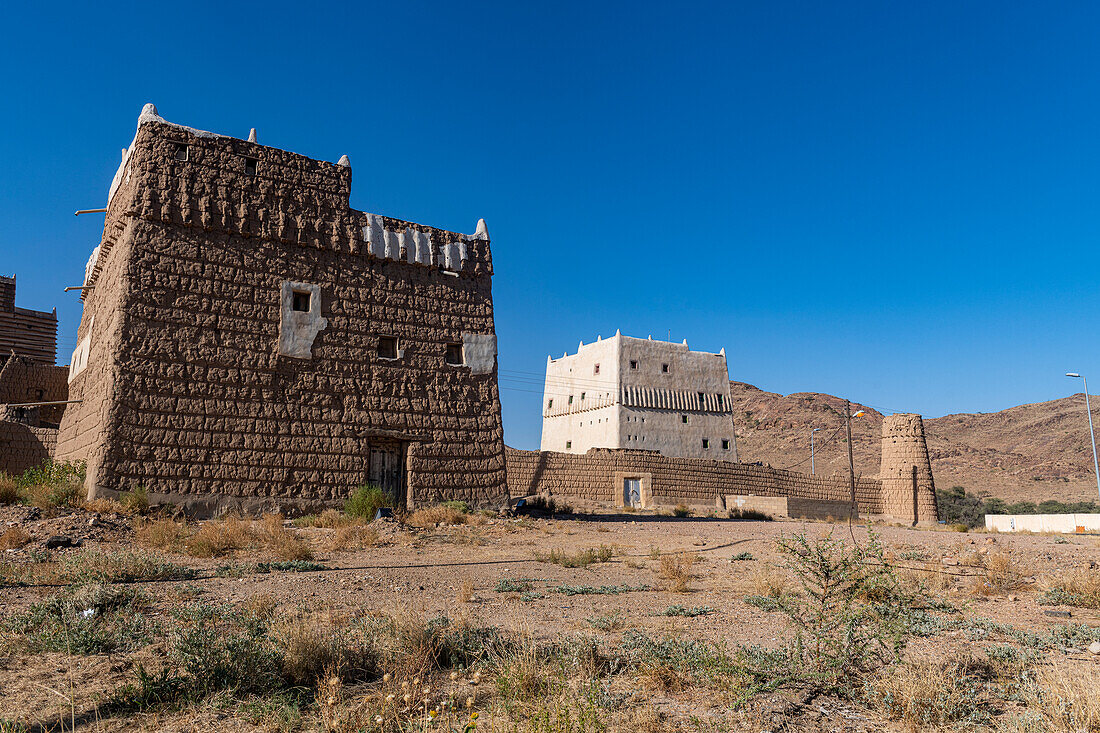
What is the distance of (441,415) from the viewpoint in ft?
52.1

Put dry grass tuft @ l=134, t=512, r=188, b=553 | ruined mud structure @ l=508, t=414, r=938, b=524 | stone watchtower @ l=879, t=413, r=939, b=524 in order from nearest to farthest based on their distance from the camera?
dry grass tuft @ l=134, t=512, r=188, b=553
ruined mud structure @ l=508, t=414, r=938, b=524
stone watchtower @ l=879, t=413, r=939, b=524


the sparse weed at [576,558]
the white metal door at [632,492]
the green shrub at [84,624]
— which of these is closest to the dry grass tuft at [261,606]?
the green shrub at [84,624]

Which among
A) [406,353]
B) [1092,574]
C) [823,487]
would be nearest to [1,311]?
[406,353]

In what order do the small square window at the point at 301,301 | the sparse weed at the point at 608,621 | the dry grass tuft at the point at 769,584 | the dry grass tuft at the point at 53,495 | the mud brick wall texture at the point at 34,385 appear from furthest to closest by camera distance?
the mud brick wall texture at the point at 34,385 → the small square window at the point at 301,301 → the dry grass tuft at the point at 53,495 → the dry grass tuft at the point at 769,584 → the sparse weed at the point at 608,621

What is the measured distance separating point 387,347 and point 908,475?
1037 inches

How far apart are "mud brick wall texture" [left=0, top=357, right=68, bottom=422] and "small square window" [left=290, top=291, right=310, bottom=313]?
1097 centimetres

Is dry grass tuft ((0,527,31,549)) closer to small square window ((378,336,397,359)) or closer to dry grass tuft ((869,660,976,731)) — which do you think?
small square window ((378,336,397,359))

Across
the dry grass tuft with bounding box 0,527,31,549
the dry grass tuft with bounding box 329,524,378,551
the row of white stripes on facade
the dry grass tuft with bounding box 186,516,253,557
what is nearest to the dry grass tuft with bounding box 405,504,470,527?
the dry grass tuft with bounding box 329,524,378,551

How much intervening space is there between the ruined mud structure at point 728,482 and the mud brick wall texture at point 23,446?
15488 millimetres

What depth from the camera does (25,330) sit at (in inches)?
1014

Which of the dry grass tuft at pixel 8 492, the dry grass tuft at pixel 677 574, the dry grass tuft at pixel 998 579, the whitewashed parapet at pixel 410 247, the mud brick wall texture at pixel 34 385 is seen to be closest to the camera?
the dry grass tuft at pixel 677 574

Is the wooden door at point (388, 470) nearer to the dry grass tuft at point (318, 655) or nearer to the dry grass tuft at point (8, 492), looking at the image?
the dry grass tuft at point (8, 492)

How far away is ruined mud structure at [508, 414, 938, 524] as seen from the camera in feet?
95.2

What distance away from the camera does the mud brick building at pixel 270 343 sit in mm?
12953
